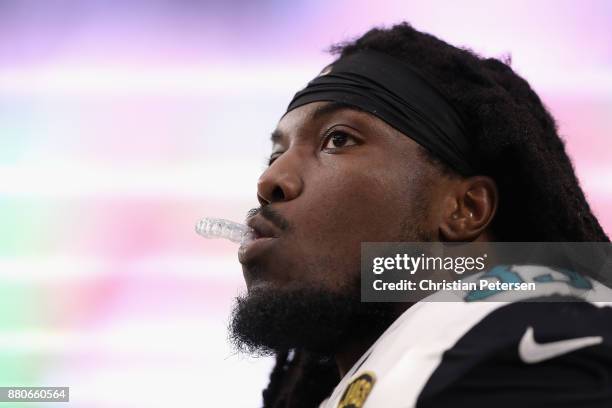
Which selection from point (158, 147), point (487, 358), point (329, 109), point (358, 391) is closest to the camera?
point (487, 358)

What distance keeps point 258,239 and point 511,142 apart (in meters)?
0.59

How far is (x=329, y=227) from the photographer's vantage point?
68.3 inches

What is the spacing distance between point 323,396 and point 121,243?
0.98 m

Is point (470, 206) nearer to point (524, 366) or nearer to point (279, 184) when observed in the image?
point (279, 184)

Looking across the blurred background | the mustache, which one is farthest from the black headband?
the blurred background

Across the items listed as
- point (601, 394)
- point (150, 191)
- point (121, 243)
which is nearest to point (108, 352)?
Result: point (121, 243)

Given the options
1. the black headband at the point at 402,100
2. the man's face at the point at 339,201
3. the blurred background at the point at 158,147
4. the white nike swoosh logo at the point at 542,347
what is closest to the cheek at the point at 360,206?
the man's face at the point at 339,201

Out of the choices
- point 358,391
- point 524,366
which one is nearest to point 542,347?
point 524,366

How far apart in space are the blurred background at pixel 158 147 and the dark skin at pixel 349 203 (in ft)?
2.71

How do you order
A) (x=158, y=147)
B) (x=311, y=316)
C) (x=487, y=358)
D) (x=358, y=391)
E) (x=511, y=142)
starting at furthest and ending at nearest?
(x=158, y=147)
(x=511, y=142)
(x=311, y=316)
(x=358, y=391)
(x=487, y=358)

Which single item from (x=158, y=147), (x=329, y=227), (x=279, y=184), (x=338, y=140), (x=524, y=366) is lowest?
(x=524, y=366)

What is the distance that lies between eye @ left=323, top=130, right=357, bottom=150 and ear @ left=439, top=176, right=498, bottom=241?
0.25 metres

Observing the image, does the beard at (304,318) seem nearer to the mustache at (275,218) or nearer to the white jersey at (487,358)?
the mustache at (275,218)

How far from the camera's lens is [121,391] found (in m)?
2.54
